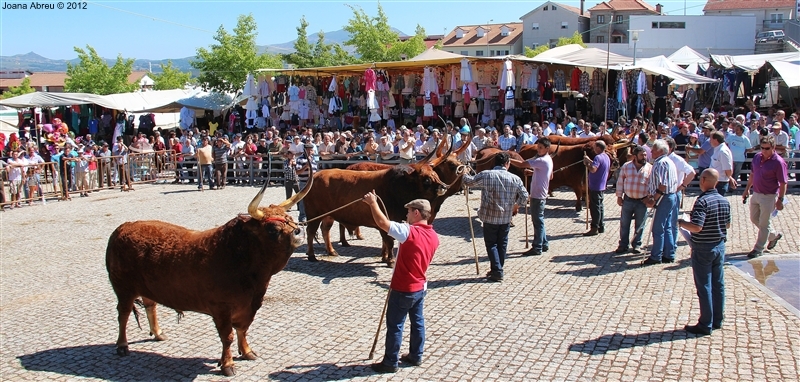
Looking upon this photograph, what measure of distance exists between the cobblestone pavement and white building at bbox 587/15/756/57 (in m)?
46.4

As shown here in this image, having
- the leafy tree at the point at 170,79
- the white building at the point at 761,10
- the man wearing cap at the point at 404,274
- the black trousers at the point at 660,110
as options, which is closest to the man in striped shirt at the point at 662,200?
the man wearing cap at the point at 404,274

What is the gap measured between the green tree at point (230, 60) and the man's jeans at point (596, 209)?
2793cm

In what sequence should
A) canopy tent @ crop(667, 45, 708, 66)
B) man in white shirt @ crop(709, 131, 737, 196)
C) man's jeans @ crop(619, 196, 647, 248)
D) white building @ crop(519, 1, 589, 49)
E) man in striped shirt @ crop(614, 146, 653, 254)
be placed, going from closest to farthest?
man in striped shirt @ crop(614, 146, 653, 254) → man's jeans @ crop(619, 196, 647, 248) → man in white shirt @ crop(709, 131, 737, 196) → canopy tent @ crop(667, 45, 708, 66) → white building @ crop(519, 1, 589, 49)

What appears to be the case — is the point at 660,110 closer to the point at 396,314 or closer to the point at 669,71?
the point at 669,71

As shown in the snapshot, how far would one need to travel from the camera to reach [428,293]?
360 inches

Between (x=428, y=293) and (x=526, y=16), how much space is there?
68153 millimetres

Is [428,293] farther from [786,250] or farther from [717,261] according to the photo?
[786,250]

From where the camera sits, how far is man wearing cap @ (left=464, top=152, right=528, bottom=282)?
30.8ft

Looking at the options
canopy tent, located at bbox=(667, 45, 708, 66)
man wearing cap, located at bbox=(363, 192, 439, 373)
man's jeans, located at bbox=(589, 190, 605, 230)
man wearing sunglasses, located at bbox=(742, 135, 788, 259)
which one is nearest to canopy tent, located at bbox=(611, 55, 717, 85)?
canopy tent, located at bbox=(667, 45, 708, 66)

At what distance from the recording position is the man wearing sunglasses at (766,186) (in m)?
9.82

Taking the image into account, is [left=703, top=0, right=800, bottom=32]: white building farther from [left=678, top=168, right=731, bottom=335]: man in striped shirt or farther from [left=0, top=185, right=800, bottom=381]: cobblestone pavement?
[left=678, top=168, right=731, bottom=335]: man in striped shirt

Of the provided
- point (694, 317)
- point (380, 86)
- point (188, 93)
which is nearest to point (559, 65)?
point (380, 86)

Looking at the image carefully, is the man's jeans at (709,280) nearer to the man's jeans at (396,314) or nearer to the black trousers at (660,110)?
the man's jeans at (396,314)

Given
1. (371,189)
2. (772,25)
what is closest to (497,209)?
(371,189)
